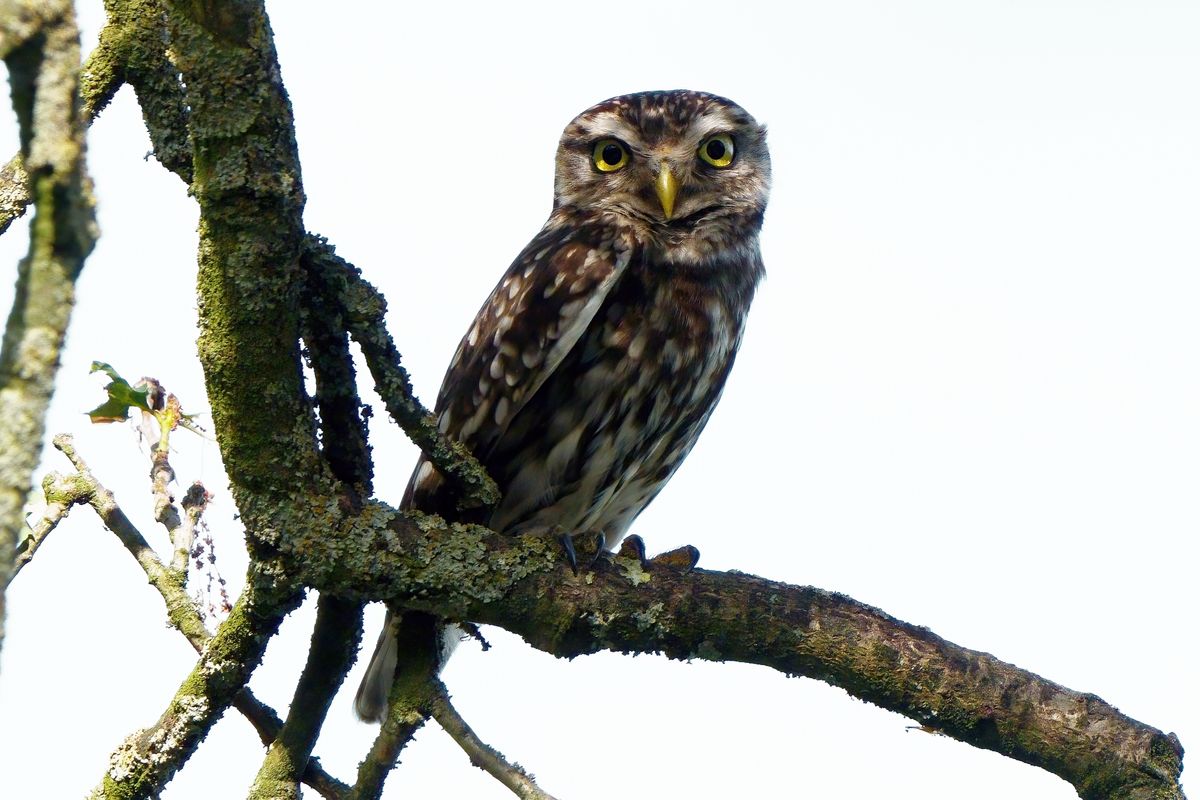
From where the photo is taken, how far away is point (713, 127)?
507cm

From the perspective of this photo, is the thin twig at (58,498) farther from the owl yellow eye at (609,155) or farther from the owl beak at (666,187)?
the owl yellow eye at (609,155)

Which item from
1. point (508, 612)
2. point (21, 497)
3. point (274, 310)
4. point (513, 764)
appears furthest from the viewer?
point (508, 612)

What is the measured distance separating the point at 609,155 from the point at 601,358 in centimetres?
121

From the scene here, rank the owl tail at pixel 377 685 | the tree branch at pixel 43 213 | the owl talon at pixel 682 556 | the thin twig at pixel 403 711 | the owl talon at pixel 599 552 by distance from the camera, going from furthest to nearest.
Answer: the owl tail at pixel 377 685 < the owl talon at pixel 682 556 < the owl talon at pixel 599 552 < the thin twig at pixel 403 711 < the tree branch at pixel 43 213

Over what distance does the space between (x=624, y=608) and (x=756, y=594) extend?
34 cm

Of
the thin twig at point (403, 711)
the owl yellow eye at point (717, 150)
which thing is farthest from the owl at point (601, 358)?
the thin twig at point (403, 711)

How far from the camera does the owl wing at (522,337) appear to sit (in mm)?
4027

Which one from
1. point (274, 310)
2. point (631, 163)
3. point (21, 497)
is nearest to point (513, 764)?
point (274, 310)

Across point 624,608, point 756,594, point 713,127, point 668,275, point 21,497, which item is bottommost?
point 21,497

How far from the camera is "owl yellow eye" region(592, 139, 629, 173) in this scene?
16.4 ft

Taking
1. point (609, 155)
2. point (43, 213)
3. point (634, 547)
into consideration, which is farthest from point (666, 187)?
point (43, 213)

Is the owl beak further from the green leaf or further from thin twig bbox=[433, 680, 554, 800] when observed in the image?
thin twig bbox=[433, 680, 554, 800]

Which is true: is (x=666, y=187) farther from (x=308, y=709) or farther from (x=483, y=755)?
(x=483, y=755)

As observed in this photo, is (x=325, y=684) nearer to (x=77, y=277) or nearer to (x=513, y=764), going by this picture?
(x=513, y=764)
